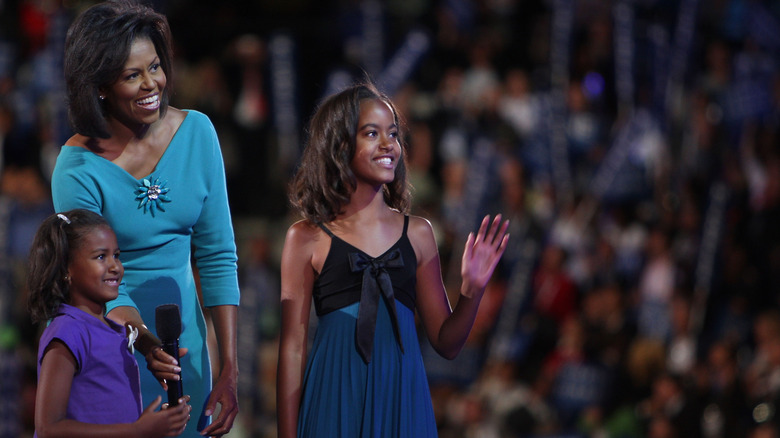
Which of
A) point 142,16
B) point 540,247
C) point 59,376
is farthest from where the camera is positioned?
point 540,247

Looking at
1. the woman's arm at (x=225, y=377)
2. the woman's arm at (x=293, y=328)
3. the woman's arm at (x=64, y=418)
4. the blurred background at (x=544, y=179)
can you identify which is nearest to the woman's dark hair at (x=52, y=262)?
the woman's arm at (x=64, y=418)

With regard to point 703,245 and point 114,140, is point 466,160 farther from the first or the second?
point 114,140

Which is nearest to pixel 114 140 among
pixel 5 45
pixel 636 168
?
pixel 636 168

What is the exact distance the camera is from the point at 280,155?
7773mm

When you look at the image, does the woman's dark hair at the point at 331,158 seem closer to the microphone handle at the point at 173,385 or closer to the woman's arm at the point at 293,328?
the woman's arm at the point at 293,328

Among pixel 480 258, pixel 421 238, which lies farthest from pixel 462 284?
pixel 421 238

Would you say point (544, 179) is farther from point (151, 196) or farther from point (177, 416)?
point (177, 416)

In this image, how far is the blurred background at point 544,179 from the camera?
22.3 feet

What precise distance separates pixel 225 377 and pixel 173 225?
0.36m

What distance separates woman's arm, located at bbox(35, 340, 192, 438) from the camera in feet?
6.86

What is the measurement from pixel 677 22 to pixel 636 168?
1249 mm

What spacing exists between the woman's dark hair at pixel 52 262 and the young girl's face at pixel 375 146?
0.69m

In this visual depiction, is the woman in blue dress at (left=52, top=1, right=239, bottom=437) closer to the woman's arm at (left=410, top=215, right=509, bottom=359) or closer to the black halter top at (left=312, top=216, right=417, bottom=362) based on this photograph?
the black halter top at (left=312, top=216, right=417, bottom=362)

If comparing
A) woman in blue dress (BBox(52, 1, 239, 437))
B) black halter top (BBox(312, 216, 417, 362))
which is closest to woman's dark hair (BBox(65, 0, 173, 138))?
woman in blue dress (BBox(52, 1, 239, 437))
